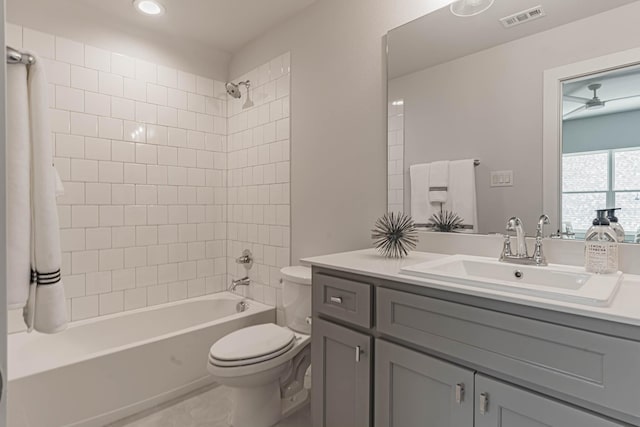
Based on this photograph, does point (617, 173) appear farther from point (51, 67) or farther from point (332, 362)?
point (51, 67)

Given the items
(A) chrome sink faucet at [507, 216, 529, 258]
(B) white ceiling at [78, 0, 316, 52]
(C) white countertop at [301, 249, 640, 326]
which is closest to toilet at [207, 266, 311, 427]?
(C) white countertop at [301, 249, 640, 326]

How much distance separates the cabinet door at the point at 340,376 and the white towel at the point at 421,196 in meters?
0.74

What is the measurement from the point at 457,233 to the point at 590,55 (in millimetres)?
869

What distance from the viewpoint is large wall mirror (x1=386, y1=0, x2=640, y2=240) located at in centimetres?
126

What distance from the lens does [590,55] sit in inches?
51.5

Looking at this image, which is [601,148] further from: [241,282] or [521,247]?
[241,282]

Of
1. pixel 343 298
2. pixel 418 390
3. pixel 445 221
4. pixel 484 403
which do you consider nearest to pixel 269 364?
pixel 343 298

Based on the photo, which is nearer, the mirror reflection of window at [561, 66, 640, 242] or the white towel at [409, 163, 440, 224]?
the mirror reflection of window at [561, 66, 640, 242]

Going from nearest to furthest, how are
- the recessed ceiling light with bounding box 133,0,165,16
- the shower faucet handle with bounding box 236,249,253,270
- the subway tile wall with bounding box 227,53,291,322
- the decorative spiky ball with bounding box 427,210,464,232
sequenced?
1. the decorative spiky ball with bounding box 427,210,464,232
2. the recessed ceiling light with bounding box 133,0,165,16
3. the subway tile wall with bounding box 227,53,291,322
4. the shower faucet handle with bounding box 236,249,253,270

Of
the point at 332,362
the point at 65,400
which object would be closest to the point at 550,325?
the point at 332,362

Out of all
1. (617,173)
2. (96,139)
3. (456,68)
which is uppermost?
(456,68)

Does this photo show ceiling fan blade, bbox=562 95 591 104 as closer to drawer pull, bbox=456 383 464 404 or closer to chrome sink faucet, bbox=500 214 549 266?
chrome sink faucet, bbox=500 214 549 266

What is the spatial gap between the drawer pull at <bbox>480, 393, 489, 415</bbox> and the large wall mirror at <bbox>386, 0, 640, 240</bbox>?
2.51 feet

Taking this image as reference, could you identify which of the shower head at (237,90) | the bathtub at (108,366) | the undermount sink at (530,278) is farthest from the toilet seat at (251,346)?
the shower head at (237,90)
